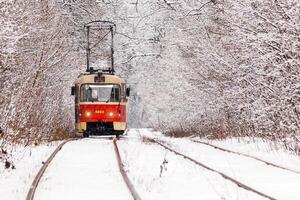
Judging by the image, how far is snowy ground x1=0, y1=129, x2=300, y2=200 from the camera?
10.7 m

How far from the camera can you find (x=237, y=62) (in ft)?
73.0

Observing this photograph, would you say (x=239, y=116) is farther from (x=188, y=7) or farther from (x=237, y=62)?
(x=188, y=7)

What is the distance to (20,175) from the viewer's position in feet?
44.8

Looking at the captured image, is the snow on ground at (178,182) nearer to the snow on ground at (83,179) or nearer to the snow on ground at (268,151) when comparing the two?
the snow on ground at (83,179)

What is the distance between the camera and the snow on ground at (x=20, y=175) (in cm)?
1086

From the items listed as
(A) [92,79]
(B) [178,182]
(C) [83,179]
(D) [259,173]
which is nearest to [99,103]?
(A) [92,79]

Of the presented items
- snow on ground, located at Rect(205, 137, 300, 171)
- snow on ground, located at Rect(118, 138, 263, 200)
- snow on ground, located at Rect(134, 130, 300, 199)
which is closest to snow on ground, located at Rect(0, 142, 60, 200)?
snow on ground, located at Rect(118, 138, 263, 200)

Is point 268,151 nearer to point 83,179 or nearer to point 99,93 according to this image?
point 83,179

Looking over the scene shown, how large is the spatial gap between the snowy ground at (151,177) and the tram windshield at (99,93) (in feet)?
34.7

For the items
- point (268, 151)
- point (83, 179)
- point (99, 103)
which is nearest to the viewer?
point (83, 179)

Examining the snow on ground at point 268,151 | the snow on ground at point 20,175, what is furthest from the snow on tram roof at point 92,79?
the snow on ground at point 20,175

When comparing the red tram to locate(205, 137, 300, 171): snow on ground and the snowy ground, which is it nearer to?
locate(205, 137, 300, 171): snow on ground

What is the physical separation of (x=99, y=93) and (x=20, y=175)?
1655cm

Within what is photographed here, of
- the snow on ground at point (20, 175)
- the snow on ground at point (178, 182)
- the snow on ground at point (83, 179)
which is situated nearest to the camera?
the snow on ground at point (178, 182)
